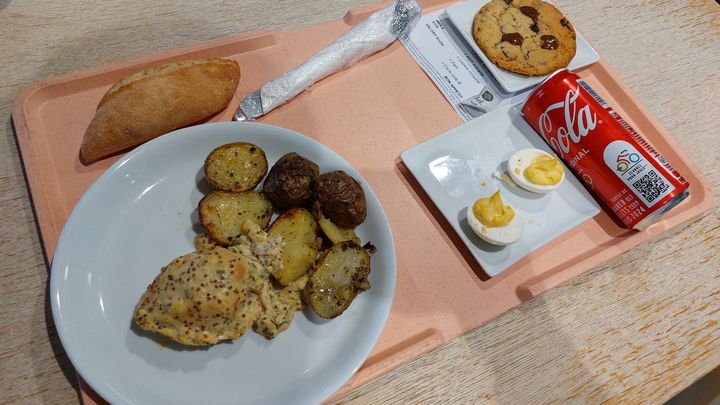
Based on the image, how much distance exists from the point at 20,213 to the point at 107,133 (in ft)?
1.03

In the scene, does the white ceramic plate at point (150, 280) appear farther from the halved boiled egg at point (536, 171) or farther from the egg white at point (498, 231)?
the halved boiled egg at point (536, 171)

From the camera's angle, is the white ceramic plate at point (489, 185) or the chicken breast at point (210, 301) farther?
the white ceramic plate at point (489, 185)

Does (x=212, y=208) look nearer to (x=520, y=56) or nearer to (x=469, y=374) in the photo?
(x=469, y=374)

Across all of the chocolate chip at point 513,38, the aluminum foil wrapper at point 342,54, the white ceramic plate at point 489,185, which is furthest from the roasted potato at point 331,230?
the chocolate chip at point 513,38

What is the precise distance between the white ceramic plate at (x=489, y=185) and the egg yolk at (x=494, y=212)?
0.07 metres

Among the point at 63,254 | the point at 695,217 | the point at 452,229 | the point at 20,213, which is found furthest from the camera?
the point at 695,217

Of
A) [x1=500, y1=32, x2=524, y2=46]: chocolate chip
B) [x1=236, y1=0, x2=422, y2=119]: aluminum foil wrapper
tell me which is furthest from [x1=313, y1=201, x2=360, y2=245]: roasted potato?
[x1=500, y1=32, x2=524, y2=46]: chocolate chip

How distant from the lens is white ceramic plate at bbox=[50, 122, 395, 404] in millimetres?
1055

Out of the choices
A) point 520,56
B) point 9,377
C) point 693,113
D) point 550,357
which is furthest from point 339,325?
point 693,113

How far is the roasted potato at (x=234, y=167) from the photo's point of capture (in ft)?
3.93

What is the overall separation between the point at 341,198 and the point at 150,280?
→ 1.70 ft

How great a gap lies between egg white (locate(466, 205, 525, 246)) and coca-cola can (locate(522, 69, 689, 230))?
34 centimetres

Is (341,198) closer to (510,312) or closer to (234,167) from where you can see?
(234,167)

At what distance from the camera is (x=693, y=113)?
181cm
